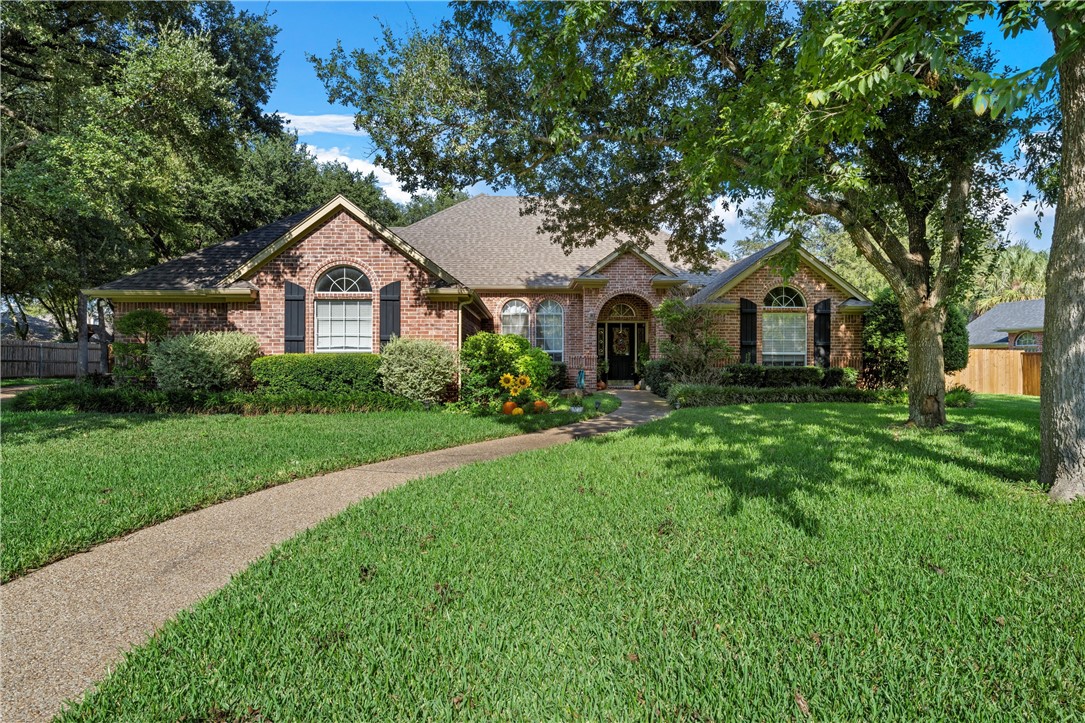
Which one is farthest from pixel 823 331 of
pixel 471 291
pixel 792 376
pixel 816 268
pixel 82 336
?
pixel 82 336

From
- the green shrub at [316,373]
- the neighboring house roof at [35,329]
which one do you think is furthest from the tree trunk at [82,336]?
the neighboring house roof at [35,329]

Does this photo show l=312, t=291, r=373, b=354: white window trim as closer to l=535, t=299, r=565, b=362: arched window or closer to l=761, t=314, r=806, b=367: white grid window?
l=535, t=299, r=565, b=362: arched window

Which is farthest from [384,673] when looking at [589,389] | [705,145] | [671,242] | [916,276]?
[589,389]

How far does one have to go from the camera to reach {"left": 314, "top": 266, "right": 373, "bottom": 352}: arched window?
13227mm

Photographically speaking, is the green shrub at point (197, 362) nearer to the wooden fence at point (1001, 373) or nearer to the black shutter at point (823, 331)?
the black shutter at point (823, 331)

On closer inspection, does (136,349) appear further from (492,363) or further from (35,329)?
(35,329)

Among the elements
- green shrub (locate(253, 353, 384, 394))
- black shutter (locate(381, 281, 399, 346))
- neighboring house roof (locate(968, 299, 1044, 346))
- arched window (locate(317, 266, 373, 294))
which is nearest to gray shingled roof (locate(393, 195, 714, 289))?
black shutter (locate(381, 281, 399, 346))

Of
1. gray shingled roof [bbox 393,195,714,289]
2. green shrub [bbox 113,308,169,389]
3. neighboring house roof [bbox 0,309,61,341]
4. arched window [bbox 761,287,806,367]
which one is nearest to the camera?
green shrub [bbox 113,308,169,389]

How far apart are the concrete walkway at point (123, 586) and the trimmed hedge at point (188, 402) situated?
606 centimetres

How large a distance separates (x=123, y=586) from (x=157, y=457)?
4.05m

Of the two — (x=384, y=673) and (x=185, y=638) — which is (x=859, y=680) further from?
(x=185, y=638)

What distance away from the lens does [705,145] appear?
726cm

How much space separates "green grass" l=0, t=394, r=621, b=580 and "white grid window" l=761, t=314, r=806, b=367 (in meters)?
9.05

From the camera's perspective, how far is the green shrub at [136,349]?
12523mm
